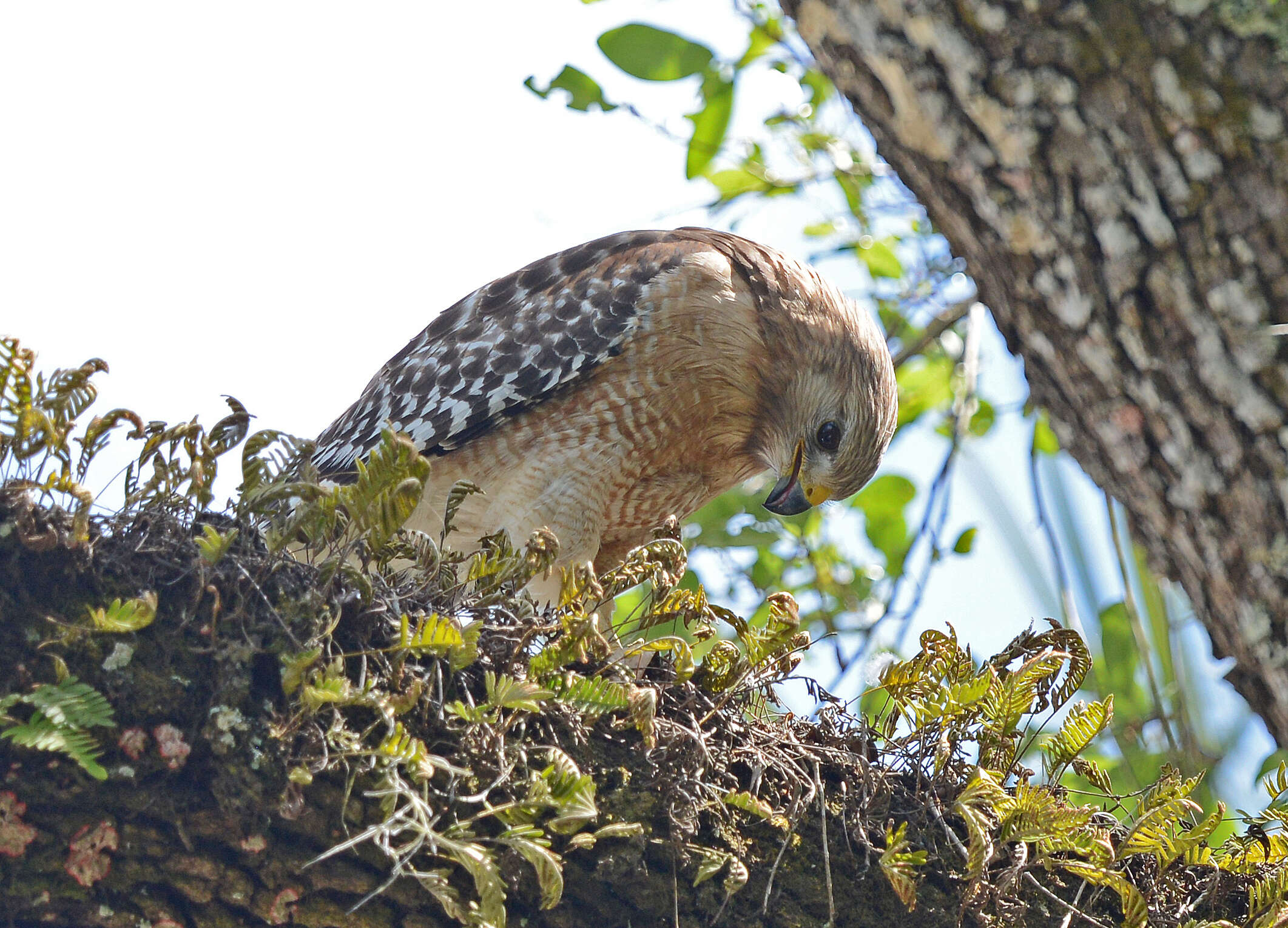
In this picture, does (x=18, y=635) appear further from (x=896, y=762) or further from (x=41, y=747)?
(x=896, y=762)

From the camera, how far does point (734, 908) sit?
6.68ft

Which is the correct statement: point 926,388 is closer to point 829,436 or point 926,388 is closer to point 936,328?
point 936,328

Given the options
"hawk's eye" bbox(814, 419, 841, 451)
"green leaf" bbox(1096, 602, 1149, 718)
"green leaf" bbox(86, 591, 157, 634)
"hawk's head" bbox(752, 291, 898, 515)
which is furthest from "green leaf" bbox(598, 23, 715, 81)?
"green leaf" bbox(86, 591, 157, 634)

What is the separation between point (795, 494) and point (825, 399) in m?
0.40

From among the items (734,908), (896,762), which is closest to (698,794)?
(734,908)

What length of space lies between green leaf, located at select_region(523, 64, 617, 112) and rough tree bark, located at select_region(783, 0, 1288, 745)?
2.23m

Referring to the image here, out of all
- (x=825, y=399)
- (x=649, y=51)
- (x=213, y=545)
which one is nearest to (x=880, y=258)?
(x=825, y=399)

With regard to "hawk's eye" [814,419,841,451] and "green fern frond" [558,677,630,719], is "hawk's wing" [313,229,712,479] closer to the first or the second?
"hawk's eye" [814,419,841,451]

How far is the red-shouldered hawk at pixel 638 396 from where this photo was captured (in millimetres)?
3650

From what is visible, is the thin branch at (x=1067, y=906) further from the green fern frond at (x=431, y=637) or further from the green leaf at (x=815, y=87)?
the green leaf at (x=815, y=87)

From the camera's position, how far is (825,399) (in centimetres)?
397

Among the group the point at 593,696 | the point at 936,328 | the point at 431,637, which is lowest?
the point at 593,696

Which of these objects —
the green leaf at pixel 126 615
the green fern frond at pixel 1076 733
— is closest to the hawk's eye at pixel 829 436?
the green fern frond at pixel 1076 733

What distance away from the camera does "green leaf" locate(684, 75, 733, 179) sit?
4098 mm
